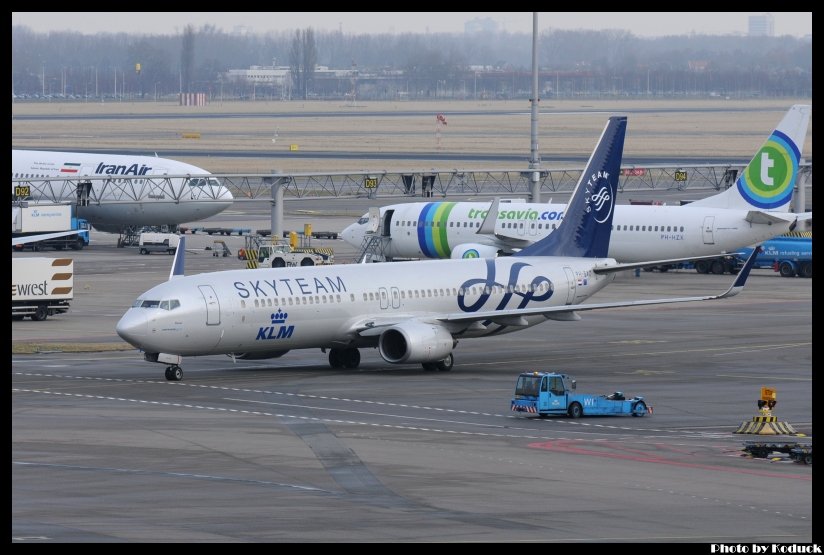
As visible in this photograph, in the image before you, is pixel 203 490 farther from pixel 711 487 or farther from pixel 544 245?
pixel 544 245

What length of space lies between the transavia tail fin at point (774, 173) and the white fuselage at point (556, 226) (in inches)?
47.0

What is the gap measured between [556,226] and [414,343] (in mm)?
40110

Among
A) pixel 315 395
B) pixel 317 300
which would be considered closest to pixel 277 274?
pixel 317 300

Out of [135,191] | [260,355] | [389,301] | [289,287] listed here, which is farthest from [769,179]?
[260,355]

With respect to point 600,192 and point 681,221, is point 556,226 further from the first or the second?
point 600,192

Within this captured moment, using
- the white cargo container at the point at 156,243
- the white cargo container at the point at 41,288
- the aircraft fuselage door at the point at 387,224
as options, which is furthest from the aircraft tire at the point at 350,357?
the white cargo container at the point at 156,243

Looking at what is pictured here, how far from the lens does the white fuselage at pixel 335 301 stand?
186 feet

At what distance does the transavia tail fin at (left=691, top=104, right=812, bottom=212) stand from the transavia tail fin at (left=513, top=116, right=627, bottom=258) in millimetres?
30394

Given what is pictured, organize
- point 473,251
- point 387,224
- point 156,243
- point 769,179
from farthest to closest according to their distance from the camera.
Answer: point 156,243 → point 387,224 → point 769,179 → point 473,251

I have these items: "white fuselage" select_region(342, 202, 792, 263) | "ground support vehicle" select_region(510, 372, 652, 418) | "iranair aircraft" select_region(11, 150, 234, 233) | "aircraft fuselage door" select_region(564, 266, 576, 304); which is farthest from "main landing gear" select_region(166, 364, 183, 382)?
"iranair aircraft" select_region(11, 150, 234, 233)

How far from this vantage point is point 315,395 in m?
54.8

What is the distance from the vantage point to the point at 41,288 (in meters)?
78.6

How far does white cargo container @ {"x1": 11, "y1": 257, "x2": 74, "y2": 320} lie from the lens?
77.9m

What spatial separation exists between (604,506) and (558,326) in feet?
145
